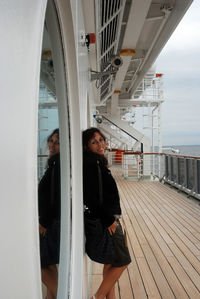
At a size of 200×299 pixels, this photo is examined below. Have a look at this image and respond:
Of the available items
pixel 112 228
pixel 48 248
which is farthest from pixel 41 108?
pixel 112 228

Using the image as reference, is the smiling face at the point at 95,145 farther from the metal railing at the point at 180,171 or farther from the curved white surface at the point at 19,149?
the metal railing at the point at 180,171

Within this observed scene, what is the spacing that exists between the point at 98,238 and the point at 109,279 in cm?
24

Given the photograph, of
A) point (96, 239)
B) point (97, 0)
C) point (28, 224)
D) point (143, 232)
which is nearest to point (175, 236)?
point (143, 232)

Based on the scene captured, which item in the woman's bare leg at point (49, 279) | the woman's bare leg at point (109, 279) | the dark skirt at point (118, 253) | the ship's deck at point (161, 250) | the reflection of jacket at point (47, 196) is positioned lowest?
the ship's deck at point (161, 250)

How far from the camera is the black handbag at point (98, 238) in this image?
120 centimetres

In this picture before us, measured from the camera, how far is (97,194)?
1204 mm

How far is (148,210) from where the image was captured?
11.7 ft

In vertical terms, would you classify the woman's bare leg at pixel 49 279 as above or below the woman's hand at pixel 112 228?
above

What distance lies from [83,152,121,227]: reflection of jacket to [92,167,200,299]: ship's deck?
253 millimetres

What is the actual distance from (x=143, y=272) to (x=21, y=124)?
6.27 feet

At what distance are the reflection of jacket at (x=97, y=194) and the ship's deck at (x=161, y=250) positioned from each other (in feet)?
0.83

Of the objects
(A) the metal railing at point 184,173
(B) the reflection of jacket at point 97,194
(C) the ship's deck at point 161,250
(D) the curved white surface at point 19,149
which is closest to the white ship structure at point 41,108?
(D) the curved white surface at point 19,149

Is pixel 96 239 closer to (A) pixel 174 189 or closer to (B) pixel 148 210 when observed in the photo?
(B) pixel 148 210

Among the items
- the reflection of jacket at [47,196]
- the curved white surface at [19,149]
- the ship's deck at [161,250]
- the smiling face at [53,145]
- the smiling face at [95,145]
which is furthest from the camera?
the ship's deck at [161,250]
